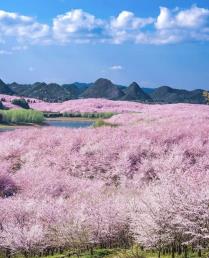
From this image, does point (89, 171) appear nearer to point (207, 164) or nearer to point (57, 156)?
point (57, 156)

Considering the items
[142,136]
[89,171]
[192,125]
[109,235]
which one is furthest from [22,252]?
[192,125]

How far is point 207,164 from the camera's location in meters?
26.2

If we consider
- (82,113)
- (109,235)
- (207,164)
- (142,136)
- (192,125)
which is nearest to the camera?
(109,235)

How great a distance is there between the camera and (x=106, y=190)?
70.6ft

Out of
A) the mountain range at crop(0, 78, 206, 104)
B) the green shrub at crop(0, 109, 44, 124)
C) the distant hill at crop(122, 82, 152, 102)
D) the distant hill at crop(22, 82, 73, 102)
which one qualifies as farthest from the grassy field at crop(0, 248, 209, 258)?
the distant hill at crop(22, 82, 73, 102)

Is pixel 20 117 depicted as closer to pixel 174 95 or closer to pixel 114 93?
pixel 114 93

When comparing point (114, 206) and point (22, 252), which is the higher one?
point (114, 206)

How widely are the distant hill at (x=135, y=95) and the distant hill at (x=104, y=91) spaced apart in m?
2.16

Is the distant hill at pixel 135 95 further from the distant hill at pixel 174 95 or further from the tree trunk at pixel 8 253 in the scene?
the tree trunk at pixel 8 253

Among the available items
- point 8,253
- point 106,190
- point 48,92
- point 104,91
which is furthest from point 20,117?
point 104,91

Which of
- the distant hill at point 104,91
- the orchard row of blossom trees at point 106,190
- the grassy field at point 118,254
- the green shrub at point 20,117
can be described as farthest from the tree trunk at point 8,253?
the distant hill at point 104,91

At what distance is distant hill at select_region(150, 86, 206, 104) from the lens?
140988mm

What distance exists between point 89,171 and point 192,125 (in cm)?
871

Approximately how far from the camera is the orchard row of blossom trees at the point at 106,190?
1362cm
